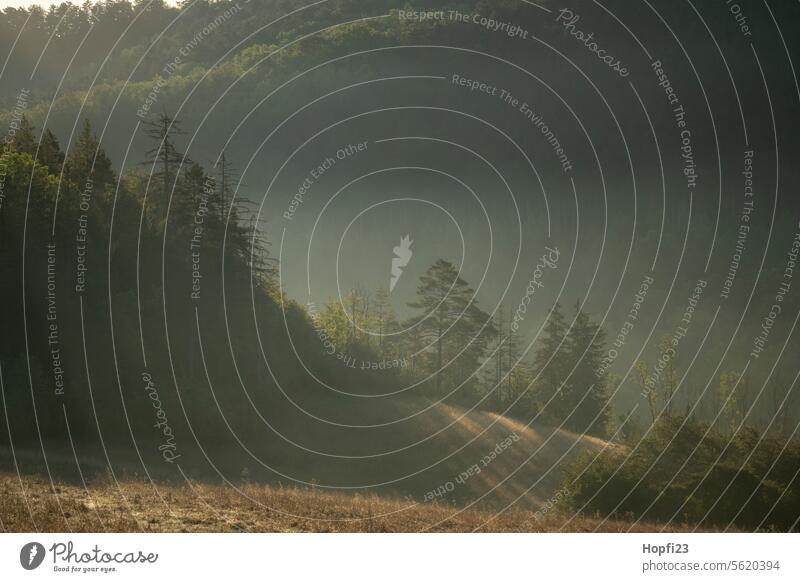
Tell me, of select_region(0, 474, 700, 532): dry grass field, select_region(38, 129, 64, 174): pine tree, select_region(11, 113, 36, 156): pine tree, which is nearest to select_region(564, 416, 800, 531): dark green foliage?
select_region(0, 474, 700, 532): dry grass field

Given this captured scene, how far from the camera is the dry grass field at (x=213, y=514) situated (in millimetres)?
29281

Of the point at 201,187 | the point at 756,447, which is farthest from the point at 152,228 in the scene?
the point at 756,447

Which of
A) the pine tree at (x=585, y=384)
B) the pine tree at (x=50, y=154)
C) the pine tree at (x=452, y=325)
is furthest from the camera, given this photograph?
the pine tree at (x=452, y=325)

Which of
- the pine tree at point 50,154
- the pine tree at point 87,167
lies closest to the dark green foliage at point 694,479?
the pine tree at point 87,167

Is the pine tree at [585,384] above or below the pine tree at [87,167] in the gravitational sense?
below

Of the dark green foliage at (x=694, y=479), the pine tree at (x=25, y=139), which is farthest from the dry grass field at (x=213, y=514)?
the pine tree at (x=25, y=139)

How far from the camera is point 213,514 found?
32094 millimetres

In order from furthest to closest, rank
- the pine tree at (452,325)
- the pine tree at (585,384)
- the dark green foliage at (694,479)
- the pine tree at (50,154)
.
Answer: the pine tree at (452,325)
the pine tree at (585,384)
the pine tree at (50,154)
the dark green foliage at (694,479)

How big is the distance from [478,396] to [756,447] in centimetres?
6823

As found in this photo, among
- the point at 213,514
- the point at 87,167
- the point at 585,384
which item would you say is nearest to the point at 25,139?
the point at 87,167

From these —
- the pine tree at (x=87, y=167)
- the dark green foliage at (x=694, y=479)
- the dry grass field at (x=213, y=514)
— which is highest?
the pine tree at (x=87, y=167)

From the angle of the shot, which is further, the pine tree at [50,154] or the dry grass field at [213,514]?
the pine tree at [50,154]

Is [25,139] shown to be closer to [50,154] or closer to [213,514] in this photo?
[50,154]

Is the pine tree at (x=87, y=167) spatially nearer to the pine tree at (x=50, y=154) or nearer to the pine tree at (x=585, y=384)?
the pine tree at (x=50, y=154)
